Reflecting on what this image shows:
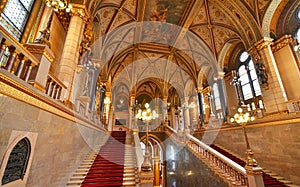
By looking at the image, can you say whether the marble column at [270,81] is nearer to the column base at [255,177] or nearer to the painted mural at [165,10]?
the column base at [255,177]

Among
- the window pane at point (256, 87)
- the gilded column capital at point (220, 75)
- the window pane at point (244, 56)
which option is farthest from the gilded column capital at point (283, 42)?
the gilded column capital at point (220, 75)

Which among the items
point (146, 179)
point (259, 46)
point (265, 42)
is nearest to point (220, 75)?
point (259, 46)

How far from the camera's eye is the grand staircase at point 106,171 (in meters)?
4.06

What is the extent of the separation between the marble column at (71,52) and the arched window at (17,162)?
194 centimetres

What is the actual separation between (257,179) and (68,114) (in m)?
5.72

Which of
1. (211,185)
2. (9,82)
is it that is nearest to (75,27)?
(9,82)

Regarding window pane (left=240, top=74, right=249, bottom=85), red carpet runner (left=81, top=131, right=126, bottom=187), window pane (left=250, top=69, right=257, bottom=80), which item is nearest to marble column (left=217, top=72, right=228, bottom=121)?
window pane (left=240, top=74, right=249, bottom=85)

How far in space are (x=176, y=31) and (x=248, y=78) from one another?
639 centimetres

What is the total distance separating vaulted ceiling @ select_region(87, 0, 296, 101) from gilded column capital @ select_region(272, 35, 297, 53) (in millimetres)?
868

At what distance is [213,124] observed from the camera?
10469mm

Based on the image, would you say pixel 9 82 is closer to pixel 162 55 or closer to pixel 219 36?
pixel 219 36

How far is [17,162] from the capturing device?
2129 millimetres

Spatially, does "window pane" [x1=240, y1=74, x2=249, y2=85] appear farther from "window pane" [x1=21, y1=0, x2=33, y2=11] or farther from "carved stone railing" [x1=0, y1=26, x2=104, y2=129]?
"window pane" [x1=21, y1=0, x2=33, y2=11]

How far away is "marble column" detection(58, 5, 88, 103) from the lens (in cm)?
440
